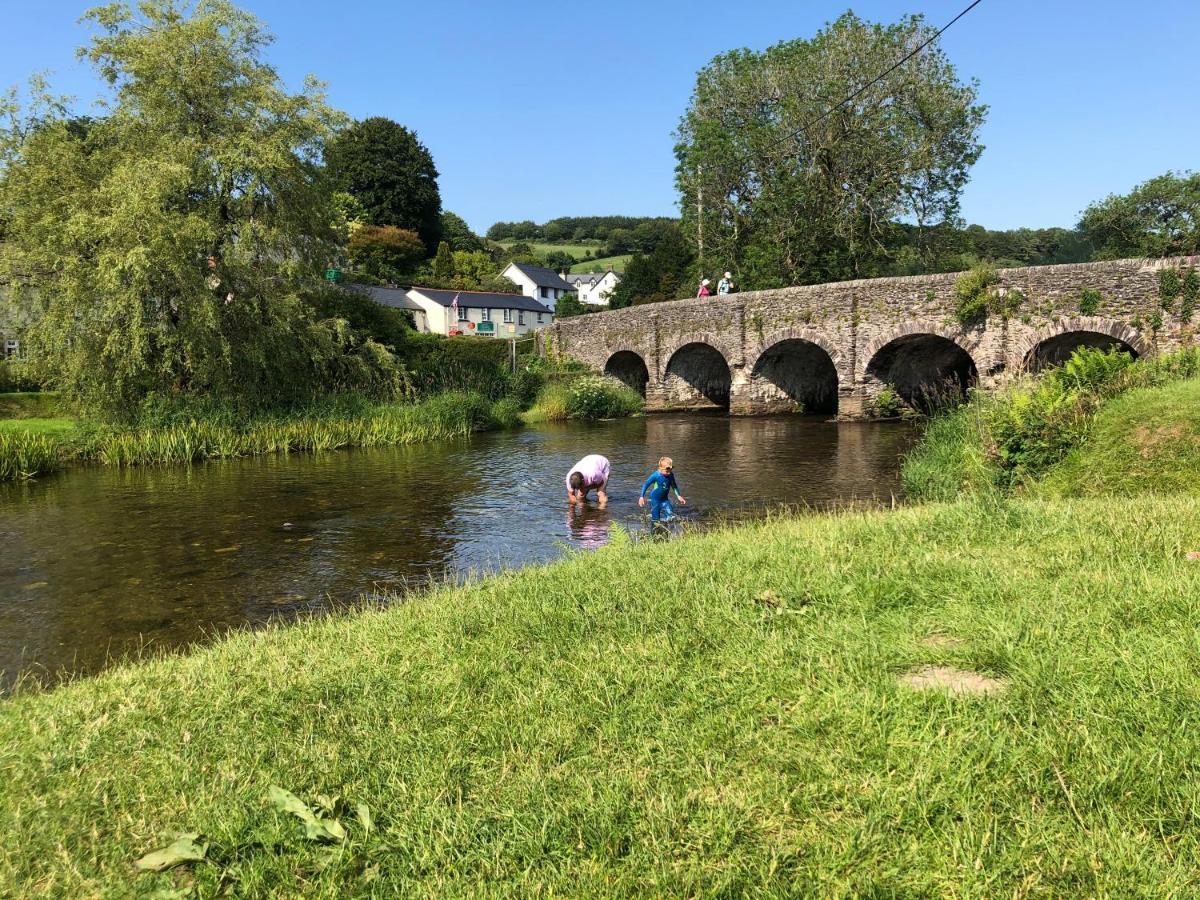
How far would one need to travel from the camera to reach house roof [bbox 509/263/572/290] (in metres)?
82.6

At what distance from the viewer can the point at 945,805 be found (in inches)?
106

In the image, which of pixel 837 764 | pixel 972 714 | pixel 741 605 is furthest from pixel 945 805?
pixel 741 605

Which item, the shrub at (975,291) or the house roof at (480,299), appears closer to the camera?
the shrub at (975,291)

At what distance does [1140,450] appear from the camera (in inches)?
357

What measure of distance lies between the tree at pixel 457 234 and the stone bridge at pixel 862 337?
51220mm

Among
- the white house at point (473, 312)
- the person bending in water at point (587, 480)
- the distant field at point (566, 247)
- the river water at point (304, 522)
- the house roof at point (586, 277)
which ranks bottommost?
the river water at point (304, 522)

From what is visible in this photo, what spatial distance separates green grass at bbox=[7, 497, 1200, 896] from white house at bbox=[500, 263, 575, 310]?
79.0 metres

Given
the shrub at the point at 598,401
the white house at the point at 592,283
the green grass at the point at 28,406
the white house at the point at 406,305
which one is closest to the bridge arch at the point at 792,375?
the shrub at the point at 598,401

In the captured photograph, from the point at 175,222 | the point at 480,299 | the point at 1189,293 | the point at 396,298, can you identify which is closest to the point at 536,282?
the point at 480,299

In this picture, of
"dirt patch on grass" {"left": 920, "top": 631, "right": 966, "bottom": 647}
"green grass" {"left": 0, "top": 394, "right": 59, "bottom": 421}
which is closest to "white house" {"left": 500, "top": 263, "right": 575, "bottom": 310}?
"green grass" {"left": 0, "top": 394, "right": 59, "bottom": 421}

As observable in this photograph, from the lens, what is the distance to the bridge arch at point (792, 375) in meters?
27.9

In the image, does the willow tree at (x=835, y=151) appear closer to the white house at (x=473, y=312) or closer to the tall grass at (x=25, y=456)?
the white house at (x=473, y=312)

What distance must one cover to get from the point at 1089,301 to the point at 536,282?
67.4 m

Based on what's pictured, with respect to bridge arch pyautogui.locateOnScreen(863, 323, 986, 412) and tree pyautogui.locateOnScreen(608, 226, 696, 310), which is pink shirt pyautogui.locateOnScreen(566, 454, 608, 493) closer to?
bridge arch pyautogui.locateOnScreen(863, 323, 986, 412)
